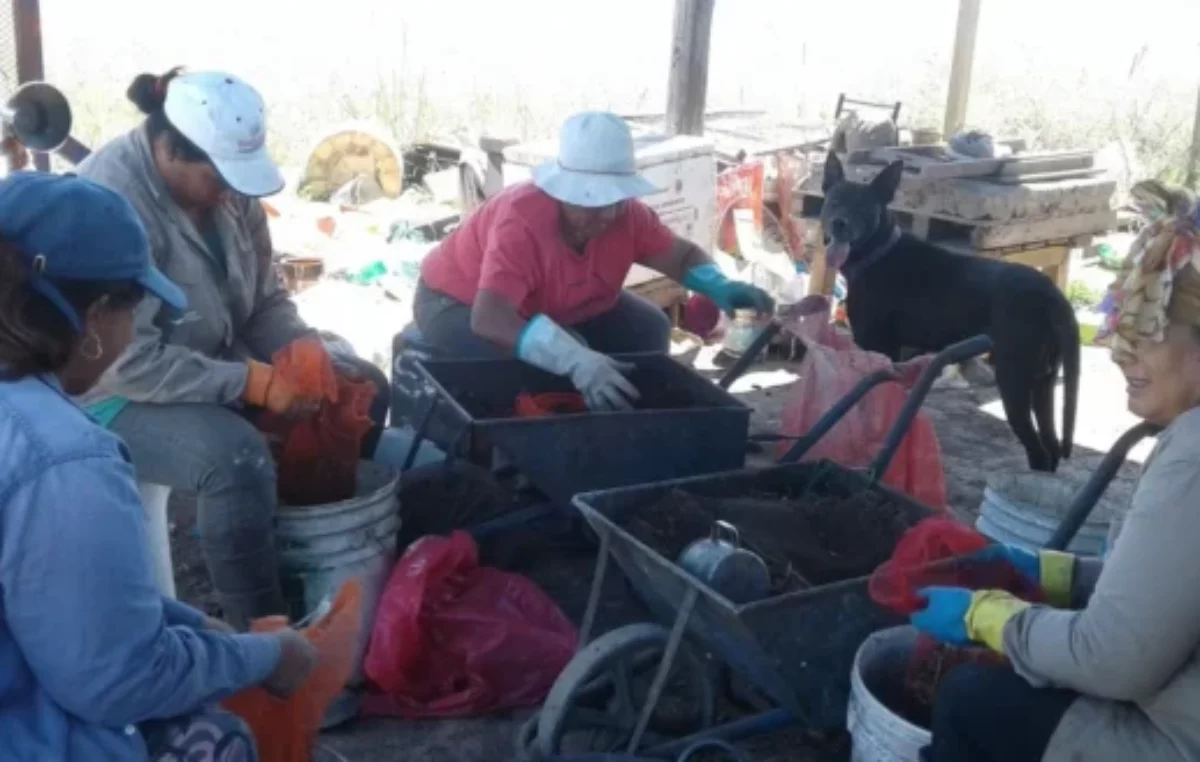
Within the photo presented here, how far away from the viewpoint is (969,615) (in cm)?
218

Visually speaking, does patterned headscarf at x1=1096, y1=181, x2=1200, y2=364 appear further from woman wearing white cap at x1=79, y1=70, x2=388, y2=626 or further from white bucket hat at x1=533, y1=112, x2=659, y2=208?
white bucket hat at x1=533, y1=112, x2=659, y2=208

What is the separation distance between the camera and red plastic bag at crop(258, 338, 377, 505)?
131 inches

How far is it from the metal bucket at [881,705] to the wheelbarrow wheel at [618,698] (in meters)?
0.50

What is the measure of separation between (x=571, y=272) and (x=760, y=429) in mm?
1675

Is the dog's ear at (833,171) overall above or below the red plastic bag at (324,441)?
above

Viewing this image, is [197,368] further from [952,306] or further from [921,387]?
[952,306]

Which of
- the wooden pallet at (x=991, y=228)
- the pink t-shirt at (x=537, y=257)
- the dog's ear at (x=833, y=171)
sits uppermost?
the dog's ear at (x=833, y=171)

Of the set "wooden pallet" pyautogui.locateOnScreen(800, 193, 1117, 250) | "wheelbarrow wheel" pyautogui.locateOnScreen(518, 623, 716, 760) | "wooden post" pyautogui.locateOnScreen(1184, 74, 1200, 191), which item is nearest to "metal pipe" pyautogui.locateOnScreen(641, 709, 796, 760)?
"wheelbarrow wheel" pyautogui.locateOnScreen(518, 623, 716, 760)

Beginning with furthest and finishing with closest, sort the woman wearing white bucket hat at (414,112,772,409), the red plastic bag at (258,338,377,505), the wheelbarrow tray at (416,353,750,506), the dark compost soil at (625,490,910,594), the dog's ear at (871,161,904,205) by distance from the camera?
the dog's ear at (871,161,904,205), the woman wearing white bucket hat at (414,112,772,409), the wheelbarrow tray at (416,353,750,506), the red plastic bag at (258,338,377,505), the dark compost soil at (625,490,910,594)

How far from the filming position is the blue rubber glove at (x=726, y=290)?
4520 mm

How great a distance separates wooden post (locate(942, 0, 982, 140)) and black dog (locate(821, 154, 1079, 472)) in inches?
179

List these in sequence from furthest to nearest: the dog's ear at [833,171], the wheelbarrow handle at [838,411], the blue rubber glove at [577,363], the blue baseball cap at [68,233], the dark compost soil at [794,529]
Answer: the dog's ear at [833,171] → the blue rubber glove at [577,363] → the wheelbarrow handle at [838,411] → the dark compost soil at [794,529] → the blue baseball cap at [68,233]

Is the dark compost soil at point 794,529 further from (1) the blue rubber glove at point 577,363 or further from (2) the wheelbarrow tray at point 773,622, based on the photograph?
(1) the blue rubber glove at point 577,363

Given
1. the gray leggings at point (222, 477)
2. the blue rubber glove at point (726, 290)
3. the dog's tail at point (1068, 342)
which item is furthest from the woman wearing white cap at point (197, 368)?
the dog's tail at point (1068, 342)
